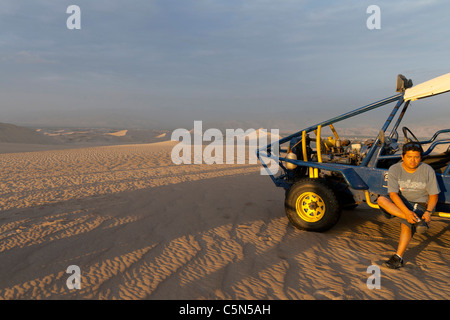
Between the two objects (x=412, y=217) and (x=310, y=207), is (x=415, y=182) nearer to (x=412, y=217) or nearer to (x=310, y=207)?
(x=412, y=217)

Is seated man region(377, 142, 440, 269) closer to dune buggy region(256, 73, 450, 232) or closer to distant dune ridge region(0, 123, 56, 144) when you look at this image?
dune buggy region(256, 73, 450, 232)

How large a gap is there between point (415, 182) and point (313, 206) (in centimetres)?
135

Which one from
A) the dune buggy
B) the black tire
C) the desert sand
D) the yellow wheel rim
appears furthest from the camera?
the yellow wheel rim

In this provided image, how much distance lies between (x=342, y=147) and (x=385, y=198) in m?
1.79

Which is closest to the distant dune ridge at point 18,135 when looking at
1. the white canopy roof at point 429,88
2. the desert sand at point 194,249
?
the desert sand at point 194,249

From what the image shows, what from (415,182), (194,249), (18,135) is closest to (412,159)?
(415,182)

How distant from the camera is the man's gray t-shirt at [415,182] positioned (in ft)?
11.1

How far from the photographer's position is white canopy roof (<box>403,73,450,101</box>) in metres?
3.69

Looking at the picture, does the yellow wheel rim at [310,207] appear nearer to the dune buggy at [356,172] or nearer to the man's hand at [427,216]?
the dune buggy at [356,172]

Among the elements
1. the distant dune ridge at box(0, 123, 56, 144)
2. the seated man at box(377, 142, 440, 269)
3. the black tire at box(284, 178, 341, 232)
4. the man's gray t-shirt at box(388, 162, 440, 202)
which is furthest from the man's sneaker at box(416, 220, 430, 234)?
the distant dune ridge at box(0, 123, 56, 144)

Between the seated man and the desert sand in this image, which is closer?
the desert sand

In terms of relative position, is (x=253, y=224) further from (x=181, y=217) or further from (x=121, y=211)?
(x=121, y=211)

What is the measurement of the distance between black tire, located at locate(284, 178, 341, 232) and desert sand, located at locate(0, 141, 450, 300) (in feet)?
0.56

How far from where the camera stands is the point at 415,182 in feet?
11.2
